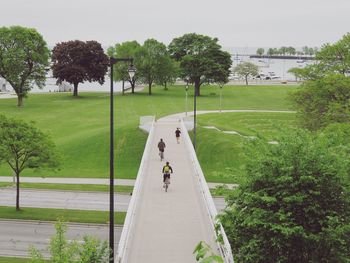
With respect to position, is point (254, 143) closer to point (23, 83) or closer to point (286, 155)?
point (286, 155)

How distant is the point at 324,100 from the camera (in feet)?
160

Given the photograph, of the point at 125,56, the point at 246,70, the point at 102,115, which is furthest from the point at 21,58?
the point at 246,70

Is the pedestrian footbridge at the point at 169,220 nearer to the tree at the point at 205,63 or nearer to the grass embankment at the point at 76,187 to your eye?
the grass embankment at the point at 76,187

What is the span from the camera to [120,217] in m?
31.6

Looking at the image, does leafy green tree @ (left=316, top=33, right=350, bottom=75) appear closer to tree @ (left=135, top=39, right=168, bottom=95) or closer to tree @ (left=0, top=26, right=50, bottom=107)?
tree @ (left=135, top=39, right=168, bottom=95)

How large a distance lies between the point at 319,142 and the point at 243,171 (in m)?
2.84

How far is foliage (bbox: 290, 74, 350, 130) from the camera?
4666cm

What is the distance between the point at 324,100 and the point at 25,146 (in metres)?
30.0

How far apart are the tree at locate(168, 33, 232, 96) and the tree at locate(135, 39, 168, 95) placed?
16.2 feet

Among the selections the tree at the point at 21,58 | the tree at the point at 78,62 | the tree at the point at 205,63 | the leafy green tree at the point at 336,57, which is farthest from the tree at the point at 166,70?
the leafy green tree at the point at 336,57

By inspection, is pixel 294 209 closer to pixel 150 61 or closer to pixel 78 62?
pixel 78 62

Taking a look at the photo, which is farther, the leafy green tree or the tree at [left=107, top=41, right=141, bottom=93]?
the tree at [left=107, top=41, right=141, bottom=93]

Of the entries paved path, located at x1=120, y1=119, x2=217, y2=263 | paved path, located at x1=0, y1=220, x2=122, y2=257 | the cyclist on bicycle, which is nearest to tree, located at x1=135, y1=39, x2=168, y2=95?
the cyclist on bicycle

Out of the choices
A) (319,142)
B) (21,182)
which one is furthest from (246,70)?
(319,142)
